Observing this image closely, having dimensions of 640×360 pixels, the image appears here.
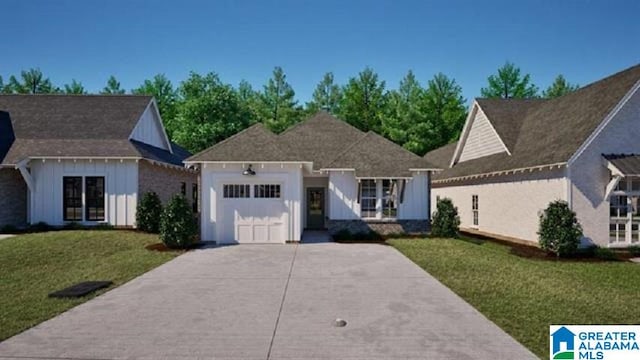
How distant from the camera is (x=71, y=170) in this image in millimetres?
17328

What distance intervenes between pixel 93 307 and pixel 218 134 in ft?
105

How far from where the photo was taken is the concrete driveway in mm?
5137

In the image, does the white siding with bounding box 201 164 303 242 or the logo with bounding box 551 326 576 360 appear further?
the white siding with bounding box 201 164 303 242

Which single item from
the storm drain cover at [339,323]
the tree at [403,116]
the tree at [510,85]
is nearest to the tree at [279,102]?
the tree at [403,116]

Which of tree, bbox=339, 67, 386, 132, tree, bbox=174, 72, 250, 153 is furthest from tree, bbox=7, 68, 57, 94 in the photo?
tree, bbox=339, 67, 386, 132

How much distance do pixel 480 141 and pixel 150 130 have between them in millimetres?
19538

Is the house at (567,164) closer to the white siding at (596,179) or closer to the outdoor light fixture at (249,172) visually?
the white siding at (596,179)

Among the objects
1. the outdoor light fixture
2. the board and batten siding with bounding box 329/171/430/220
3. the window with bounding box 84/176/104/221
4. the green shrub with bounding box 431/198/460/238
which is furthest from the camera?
the window with bounding box 84/176/104/221

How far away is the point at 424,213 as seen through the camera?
17.4 meters

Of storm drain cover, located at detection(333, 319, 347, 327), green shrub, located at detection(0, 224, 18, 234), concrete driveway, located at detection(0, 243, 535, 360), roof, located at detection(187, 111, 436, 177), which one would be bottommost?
concrete driveway, located at detection(0, 243, 535, 360)

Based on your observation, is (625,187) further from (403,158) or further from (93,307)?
(93,307)

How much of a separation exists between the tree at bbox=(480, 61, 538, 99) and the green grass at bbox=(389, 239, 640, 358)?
32257 millimetres

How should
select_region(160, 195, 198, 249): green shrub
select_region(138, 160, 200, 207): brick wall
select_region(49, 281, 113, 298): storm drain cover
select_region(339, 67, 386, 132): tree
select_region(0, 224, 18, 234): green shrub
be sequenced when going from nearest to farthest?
select_region(49, 281, 113, 298): storm drain cover
select_region(160, 195, 198, 249): green shrub
select_region(0, 224, 18, 234): green shrub
select_region(138, 160, 200, 207): brick wall
select_region(339, 67, 386, 132): tree

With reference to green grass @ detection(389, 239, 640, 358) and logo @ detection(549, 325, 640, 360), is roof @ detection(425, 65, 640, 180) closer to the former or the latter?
green grass @ detection(389, 239, 640, 358)
